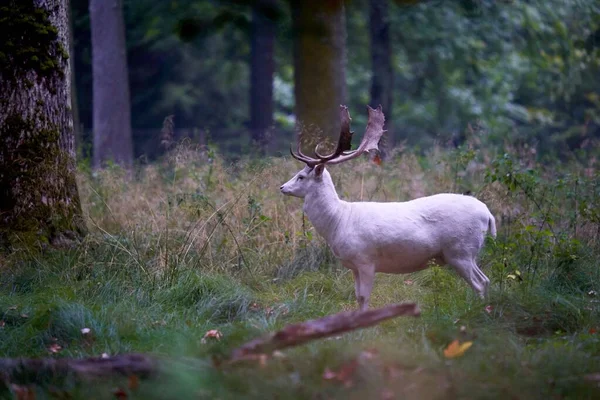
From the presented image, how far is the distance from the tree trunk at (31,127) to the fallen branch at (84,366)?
10.2 ft

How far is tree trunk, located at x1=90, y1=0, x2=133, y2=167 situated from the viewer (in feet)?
50.7

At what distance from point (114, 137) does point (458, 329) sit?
39.7ft

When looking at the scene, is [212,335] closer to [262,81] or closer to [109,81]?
[109,81]

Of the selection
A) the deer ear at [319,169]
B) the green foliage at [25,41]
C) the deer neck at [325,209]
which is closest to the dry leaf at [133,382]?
the deer neck at [325,209]

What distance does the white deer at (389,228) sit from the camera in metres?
6.47

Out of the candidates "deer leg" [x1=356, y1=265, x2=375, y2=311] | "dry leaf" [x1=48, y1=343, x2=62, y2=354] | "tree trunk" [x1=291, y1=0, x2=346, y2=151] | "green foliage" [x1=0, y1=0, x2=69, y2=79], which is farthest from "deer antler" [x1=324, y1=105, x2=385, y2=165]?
"tree trunk" [x1=291, y1=0, x2=346, y2=151]

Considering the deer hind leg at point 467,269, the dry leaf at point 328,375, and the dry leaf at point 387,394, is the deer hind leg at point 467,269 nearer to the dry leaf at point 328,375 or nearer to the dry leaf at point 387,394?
the dry leaf at point 328,375

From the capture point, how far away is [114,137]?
16.2 metres

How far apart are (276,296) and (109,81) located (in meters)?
10.2

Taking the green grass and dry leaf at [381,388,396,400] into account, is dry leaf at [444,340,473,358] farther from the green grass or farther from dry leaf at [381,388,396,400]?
dry leaf at [381,388,396,400]

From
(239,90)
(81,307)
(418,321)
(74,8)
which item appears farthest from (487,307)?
(239,90)

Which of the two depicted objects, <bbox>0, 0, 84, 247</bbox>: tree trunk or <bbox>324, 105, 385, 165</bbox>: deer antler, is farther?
<bbox>0, 0, 84, 247</bbox>: tree trunk

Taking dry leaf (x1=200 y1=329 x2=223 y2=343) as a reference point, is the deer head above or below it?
above

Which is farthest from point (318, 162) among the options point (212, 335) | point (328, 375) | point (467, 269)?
point (328, 375)
